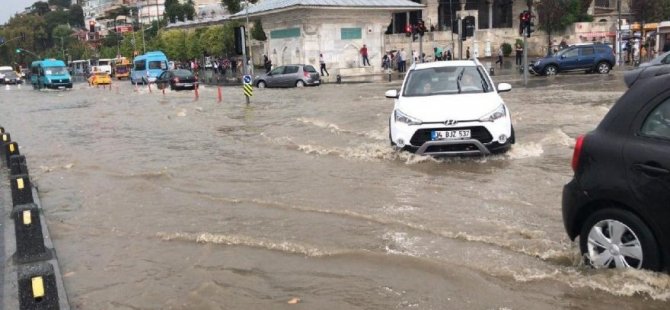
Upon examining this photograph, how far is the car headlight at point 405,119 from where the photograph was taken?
9620mm

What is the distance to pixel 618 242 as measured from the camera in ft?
14.8

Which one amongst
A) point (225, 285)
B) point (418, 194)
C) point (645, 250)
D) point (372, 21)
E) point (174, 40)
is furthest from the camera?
point (174, 40)

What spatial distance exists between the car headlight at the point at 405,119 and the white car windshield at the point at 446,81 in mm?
676

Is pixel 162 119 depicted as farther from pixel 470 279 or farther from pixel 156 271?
pixel 470 279

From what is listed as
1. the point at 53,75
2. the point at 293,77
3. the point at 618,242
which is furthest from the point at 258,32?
the point at 618,242

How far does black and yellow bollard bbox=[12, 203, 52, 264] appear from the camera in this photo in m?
5.61

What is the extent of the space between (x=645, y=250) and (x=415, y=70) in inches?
278

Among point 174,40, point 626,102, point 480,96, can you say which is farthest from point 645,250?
point 174,40

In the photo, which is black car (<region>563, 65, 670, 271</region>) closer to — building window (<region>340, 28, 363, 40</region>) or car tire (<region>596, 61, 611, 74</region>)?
car tire (<region>596, 61, 611, 74</region>)

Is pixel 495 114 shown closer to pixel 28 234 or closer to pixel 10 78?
pixel 28 234

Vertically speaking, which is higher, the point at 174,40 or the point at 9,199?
the point at 174,40

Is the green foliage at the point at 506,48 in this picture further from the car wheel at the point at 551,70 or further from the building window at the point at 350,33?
the car wheel at the point at 551,70

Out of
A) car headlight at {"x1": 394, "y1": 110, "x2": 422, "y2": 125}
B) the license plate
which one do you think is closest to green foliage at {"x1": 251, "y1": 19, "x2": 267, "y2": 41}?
car headlight at {"x1": 394, "y1": 110, "x2": 422, "y2": 125}

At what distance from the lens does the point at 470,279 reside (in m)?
5.08
